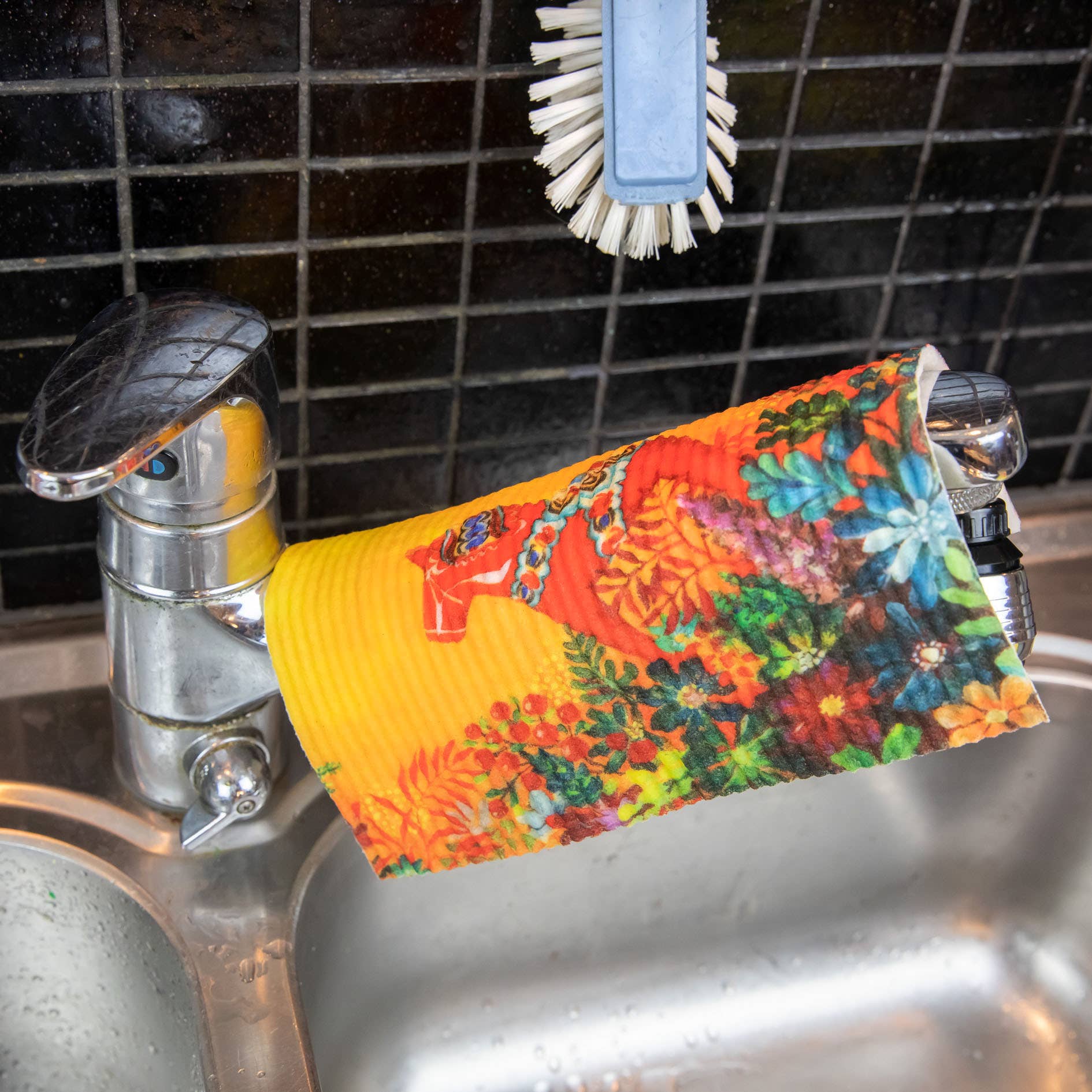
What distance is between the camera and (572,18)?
543mm

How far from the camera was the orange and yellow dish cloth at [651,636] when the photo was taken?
1.56 ft

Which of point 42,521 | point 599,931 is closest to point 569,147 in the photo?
point 42,521

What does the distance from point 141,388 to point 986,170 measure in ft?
1.56

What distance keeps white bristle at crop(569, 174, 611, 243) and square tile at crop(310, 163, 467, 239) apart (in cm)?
6

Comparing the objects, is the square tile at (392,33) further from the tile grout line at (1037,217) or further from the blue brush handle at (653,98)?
the tile grout line at (1037,217)

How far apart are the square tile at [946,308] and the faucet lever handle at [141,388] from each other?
1.28 feet

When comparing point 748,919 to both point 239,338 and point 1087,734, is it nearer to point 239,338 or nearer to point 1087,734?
point 1087,734

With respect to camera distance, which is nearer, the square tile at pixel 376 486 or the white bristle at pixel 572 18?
the white bristle at pixel 572 18

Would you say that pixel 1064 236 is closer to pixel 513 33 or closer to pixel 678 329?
pixel 678 329

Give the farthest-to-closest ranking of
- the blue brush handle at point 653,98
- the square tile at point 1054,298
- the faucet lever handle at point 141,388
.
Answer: the square tile at point 1054,298
the blue brush handle at point 653,98
the faucet lever handle at point 141,388

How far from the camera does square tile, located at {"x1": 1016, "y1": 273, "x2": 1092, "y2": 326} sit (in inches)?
29.3

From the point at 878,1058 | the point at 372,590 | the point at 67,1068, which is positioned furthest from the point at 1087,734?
the point at 67,1068

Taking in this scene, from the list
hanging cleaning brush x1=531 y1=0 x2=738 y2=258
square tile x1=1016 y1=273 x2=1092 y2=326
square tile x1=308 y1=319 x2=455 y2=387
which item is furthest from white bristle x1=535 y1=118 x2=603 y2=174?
square tile x1=1016 y1=273 x2=1092 y2=326

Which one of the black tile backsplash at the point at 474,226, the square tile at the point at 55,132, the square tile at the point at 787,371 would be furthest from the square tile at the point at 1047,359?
the square tile at the point at 55,132
